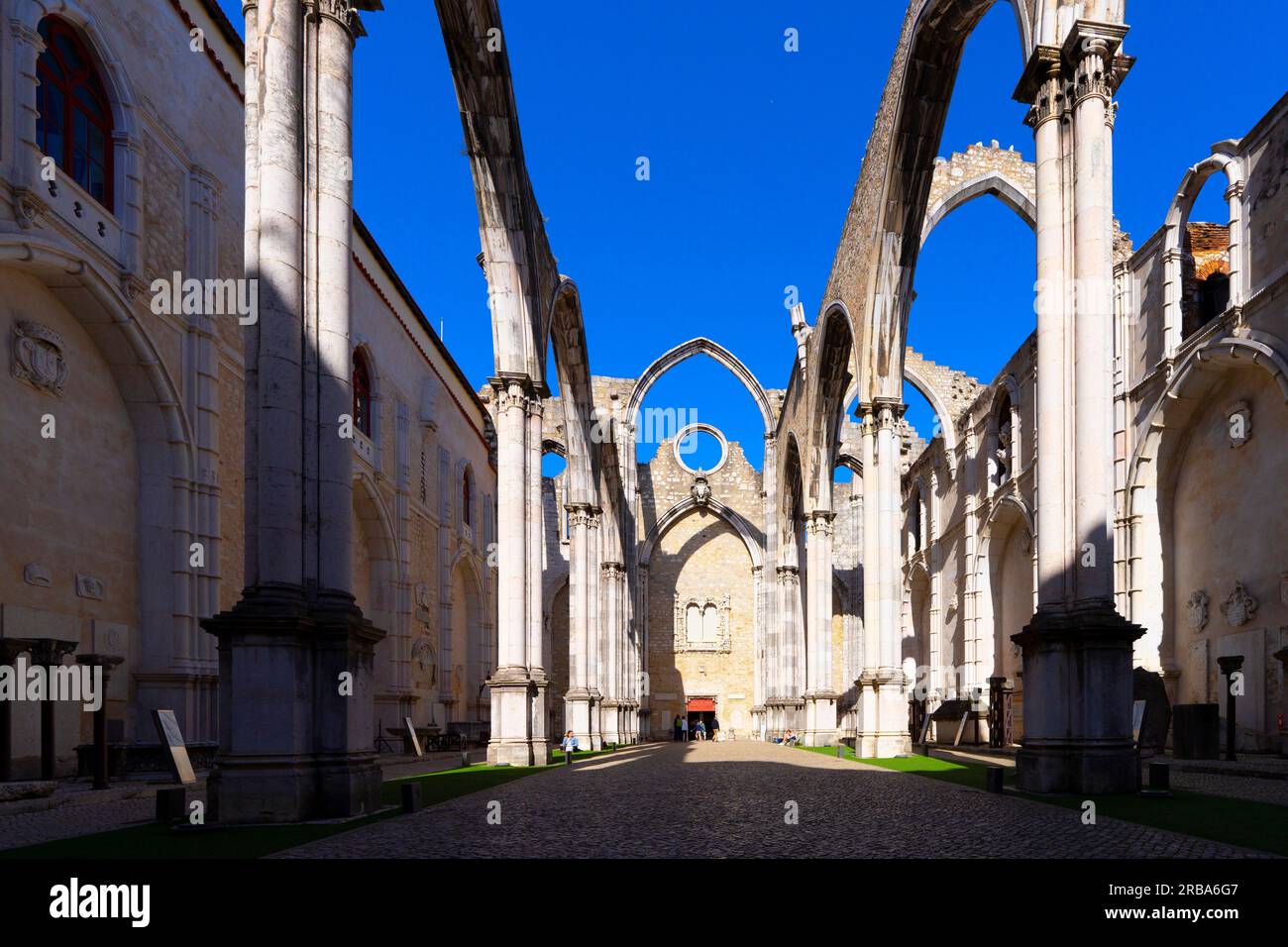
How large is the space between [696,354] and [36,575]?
28532 mm

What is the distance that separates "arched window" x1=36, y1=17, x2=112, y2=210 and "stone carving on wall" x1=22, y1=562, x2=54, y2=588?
4916 millimetres

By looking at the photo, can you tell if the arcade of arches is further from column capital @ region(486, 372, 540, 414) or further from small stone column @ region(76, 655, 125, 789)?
small stone column @ region(76, 655, 125, 789)

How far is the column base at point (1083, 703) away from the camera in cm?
884

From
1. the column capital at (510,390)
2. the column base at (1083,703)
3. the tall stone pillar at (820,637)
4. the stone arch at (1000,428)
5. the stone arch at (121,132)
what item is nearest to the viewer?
the column base at (1083,703)

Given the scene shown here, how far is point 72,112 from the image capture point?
13.3m

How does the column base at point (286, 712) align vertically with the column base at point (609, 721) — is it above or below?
above

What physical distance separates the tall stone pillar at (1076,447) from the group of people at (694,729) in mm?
30695

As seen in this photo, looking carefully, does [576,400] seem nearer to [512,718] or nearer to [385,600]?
[385,600]

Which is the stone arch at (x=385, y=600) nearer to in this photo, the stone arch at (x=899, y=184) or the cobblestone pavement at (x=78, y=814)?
the stone arch at (x=899, y=184)

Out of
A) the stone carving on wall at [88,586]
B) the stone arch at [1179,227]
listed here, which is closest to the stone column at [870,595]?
the stone arch at [1179,227]

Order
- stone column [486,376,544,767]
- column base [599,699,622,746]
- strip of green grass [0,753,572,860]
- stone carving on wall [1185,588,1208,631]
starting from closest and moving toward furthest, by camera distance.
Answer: strip of green grass [0,753,572,860] < stone column [486,376,544,767] < stone carving on wall [1185,588,1208,631] < column base [599,699,622,746]

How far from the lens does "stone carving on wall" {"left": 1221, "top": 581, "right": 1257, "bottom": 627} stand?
1717 centimetres

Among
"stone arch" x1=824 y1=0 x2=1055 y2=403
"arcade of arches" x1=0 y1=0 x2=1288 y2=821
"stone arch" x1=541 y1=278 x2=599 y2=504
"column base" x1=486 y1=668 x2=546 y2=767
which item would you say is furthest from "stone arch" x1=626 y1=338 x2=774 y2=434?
"column base" x1=486 y1=668 x2=546 y2=767
